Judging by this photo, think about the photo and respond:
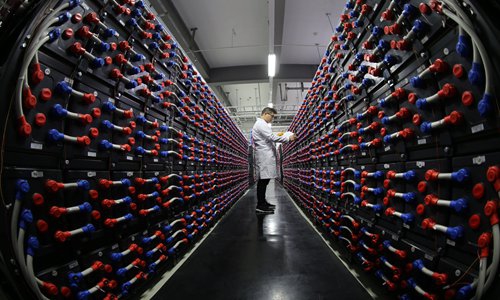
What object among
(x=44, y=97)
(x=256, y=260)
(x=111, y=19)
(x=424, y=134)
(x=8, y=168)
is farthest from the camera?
(x=256, y=260)

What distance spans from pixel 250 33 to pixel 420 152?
631cm

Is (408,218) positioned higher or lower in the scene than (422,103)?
lower

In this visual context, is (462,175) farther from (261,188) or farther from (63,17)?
(261,188)

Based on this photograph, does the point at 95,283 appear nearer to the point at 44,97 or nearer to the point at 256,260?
the point at 44,97

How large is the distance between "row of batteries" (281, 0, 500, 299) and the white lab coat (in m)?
2.13

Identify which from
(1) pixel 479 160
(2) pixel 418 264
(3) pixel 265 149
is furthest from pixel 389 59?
(3) pixel 265 149

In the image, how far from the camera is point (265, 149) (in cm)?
447

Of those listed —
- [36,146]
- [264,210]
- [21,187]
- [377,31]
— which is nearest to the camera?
[21,187]

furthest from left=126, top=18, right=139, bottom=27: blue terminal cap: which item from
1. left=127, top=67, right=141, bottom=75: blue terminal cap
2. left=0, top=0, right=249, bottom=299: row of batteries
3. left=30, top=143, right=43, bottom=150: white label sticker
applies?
left=30, top=143, right=43, bottom=150: white label sticker

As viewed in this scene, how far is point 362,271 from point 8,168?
8.63ft

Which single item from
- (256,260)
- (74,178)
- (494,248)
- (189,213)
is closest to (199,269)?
(256,260)

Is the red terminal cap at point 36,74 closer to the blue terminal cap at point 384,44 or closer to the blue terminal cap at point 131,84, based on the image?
the blue terminal cap at point 131,84

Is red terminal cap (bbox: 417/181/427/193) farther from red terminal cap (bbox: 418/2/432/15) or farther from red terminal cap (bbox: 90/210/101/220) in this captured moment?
red terminal cap (bbox: 90/210/101/220)

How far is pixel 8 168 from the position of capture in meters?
0.99
